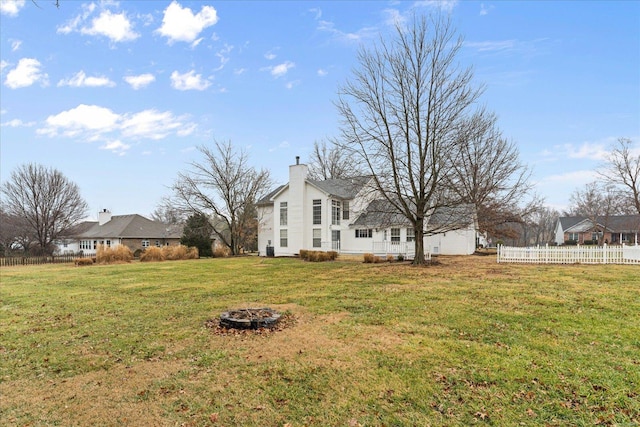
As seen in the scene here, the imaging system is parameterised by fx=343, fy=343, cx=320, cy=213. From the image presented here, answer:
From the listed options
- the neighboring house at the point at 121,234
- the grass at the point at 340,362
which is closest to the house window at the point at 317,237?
the grass at the point at 340,362

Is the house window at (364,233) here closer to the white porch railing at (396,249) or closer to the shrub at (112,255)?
the white porch railing at (396,249)

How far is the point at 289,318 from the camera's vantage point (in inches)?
301

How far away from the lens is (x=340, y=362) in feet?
16.9

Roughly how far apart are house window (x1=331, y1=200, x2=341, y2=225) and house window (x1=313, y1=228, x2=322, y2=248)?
1534 mm

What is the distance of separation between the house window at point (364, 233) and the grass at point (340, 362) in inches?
753

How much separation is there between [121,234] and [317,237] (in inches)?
1143

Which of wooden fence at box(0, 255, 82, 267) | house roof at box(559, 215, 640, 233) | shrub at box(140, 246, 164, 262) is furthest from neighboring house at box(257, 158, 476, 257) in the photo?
house roof at box(559, 215, 640, 233)

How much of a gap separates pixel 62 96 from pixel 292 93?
37.3ft

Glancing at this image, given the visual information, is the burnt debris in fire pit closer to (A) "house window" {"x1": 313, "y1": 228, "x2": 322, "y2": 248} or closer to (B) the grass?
(B) the grass

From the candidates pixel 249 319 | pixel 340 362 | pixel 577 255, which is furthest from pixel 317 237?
pixel 340 362

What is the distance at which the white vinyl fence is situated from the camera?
16422 mm

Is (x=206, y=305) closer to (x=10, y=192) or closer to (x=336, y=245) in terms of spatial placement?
(x=336, y=245)

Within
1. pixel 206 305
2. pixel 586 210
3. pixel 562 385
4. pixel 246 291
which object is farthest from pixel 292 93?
pixel 586 210

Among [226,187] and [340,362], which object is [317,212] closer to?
[226,187]
